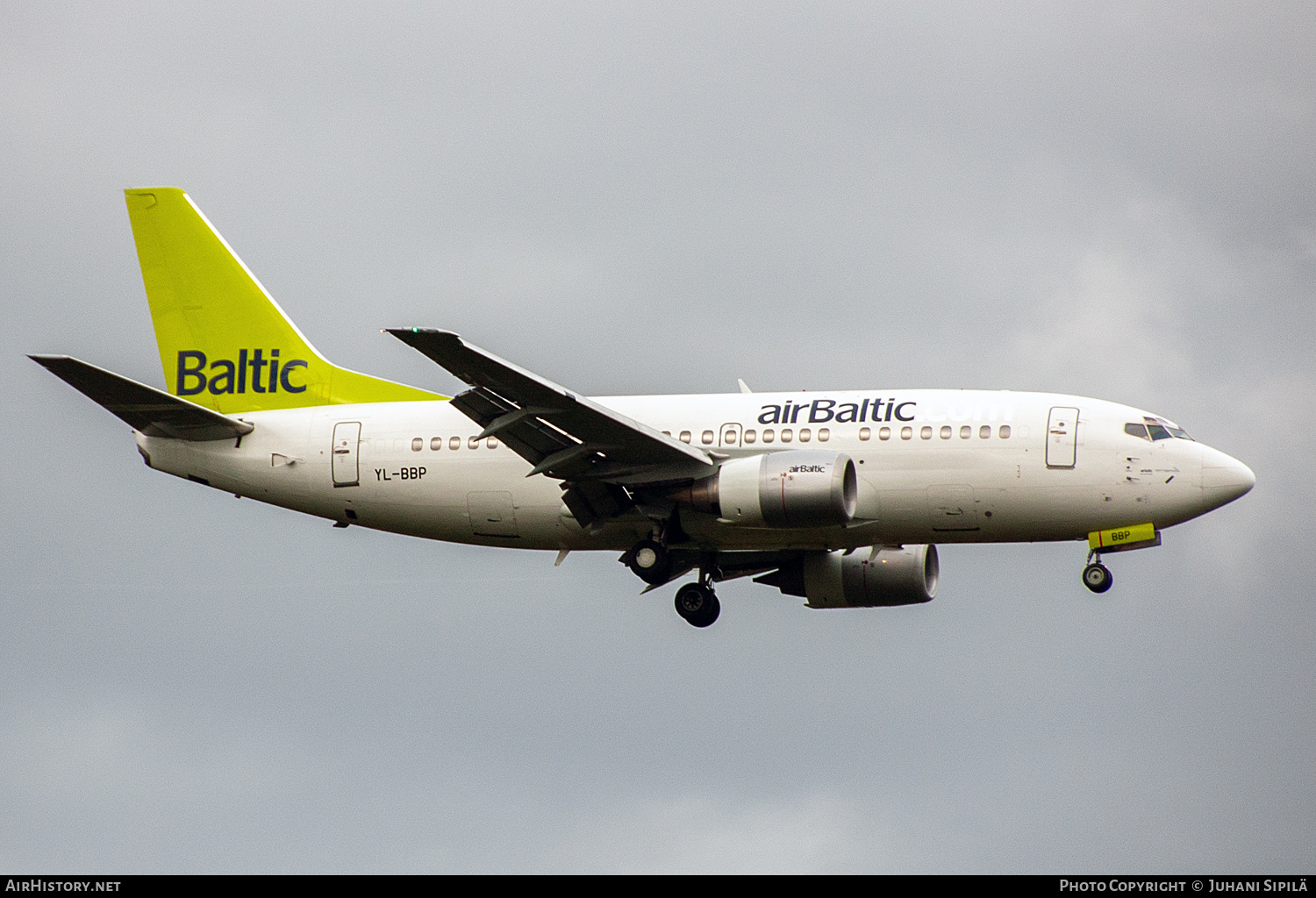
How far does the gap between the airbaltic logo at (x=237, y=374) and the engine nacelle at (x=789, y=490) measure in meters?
12.3

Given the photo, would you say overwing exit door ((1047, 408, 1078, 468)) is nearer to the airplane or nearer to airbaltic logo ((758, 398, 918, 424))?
the airplane

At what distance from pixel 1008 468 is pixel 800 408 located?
4959mm

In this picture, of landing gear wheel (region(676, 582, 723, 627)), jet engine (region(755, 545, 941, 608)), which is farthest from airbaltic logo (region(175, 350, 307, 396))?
jet engine (region(755, 545, 941, 608))

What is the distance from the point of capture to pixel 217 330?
47.6 metres

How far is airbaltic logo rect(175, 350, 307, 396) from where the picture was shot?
1842 inches

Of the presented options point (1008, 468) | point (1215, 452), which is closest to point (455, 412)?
point (1008, 468)

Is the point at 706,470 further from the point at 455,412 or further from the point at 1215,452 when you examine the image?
the point at 1215,452

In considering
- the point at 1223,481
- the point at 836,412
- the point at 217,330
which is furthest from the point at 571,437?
the point at 1223,481

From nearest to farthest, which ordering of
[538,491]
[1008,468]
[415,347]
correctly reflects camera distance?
[415,347], [1008,468], [538,491]


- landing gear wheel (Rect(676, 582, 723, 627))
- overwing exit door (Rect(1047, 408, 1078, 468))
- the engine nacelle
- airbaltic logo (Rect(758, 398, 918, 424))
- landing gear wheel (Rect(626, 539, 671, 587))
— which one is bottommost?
landing gear wheel (Rect(676, 582, 723, 627))

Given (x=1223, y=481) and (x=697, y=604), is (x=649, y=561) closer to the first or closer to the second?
(x=697, y=604)

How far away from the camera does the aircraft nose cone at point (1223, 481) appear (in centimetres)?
4050

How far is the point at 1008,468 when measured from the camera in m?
40.5

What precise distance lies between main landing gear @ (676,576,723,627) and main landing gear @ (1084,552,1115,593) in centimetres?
934
